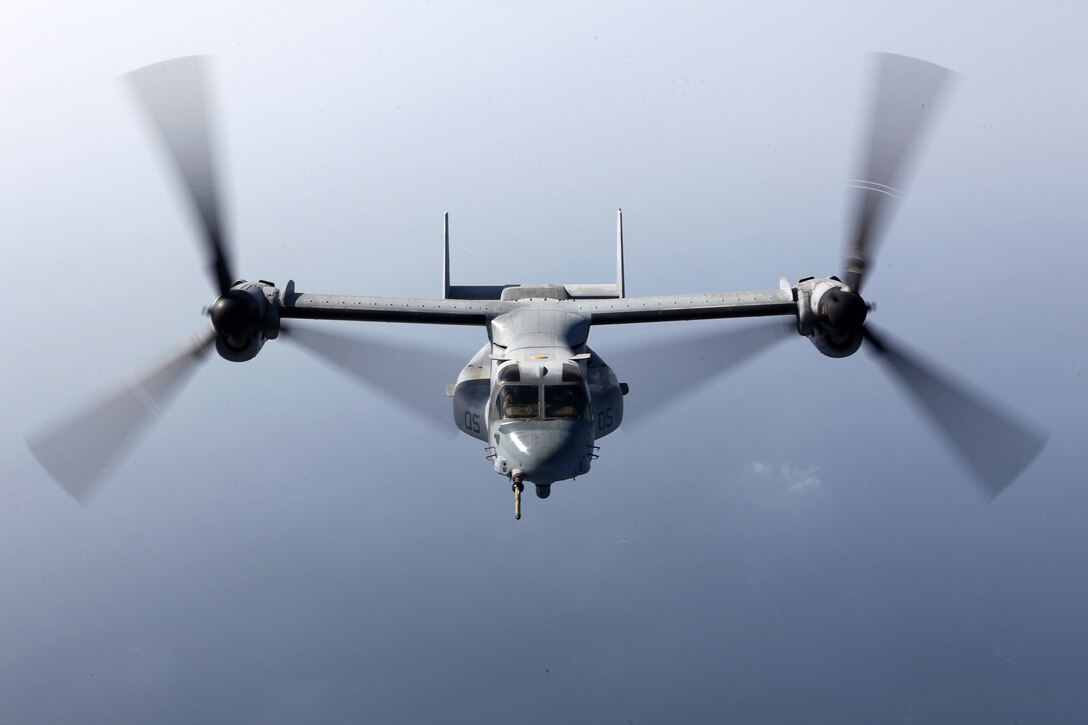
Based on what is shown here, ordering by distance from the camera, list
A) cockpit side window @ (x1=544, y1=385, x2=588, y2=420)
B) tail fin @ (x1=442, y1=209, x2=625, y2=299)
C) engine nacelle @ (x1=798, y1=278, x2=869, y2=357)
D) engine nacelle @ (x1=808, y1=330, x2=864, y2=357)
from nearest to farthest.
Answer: cockpit side window @ (x1=544, y1=385, x2=588, y2=420) < engine nacelle @ (x1=798, y1=278, x2=869, y2=357) < engine nacelle @ (x1=808, y1=330, x2=864, y2=357) < tail fin @ (x1=442, y1=209, x2=625, y2=299)

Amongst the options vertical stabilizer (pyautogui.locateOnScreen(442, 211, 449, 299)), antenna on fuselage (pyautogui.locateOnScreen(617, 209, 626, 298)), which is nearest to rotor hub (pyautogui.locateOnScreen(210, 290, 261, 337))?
vertical stabilizer (pyautogui.locateOnScreen(442, 211, 449, 299))

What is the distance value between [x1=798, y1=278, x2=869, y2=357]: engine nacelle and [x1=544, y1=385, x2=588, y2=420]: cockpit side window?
367 inches

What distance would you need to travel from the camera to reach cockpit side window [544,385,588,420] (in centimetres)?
2448

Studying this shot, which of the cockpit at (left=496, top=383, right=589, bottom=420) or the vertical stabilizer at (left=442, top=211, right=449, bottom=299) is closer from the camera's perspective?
the cockpit at (left=496, top=383, right=589, bottom=420)

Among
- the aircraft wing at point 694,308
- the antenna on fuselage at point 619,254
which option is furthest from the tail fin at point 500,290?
the aircraft wing at point 694,308

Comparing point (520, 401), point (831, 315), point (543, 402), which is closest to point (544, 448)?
point (543, 402)

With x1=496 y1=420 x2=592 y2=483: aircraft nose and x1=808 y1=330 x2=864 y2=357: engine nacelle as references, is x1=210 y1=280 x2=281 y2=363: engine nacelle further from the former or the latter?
x1=808 y1=330 x2=864 y2=357: engine nacelle

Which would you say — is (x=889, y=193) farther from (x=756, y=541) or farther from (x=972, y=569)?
(x=972, y=569)

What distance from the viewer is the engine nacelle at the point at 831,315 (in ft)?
89.3

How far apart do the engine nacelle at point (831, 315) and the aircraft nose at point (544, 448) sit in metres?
9.58

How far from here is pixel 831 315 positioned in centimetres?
2745

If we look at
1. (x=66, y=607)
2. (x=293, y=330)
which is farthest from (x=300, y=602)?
(x=293, y=330)

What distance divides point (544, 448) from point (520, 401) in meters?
1.82

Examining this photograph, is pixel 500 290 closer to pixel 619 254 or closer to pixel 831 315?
pixel 619 254
